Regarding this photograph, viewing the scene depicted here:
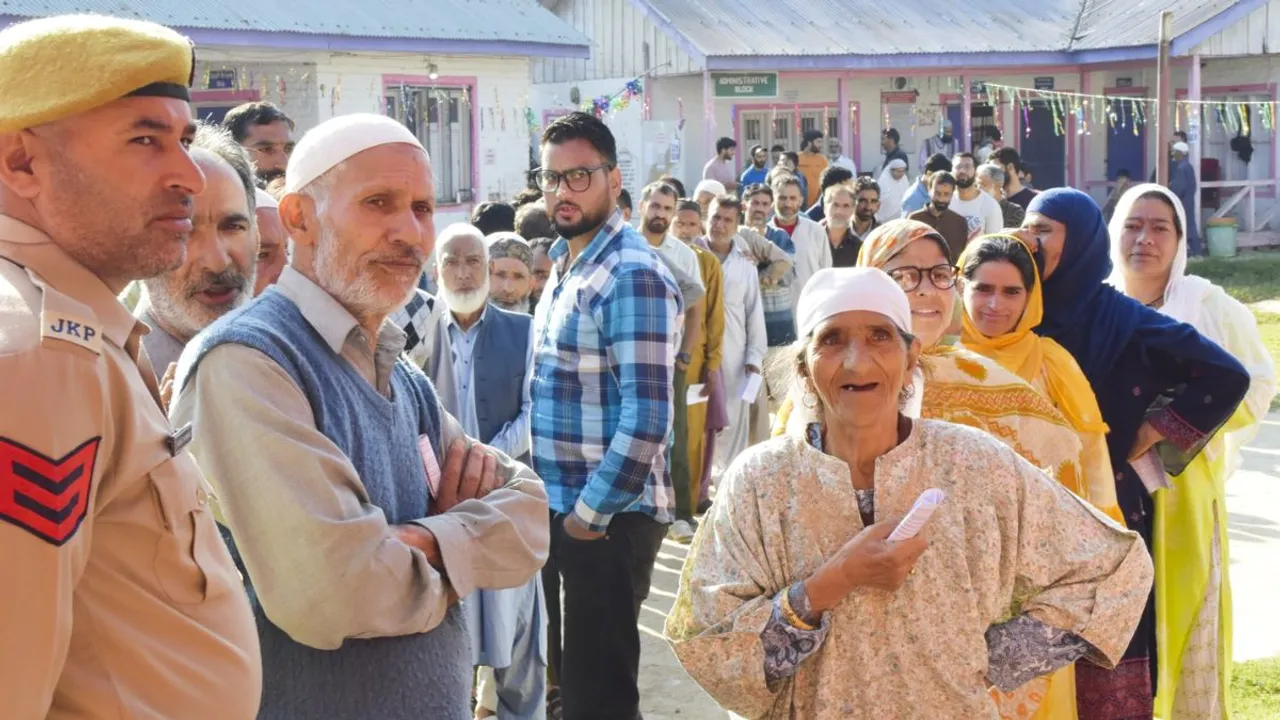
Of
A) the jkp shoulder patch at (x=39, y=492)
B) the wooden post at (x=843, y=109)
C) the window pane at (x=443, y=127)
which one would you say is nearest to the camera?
the jkp shoulder patch at (x=39, y=492)

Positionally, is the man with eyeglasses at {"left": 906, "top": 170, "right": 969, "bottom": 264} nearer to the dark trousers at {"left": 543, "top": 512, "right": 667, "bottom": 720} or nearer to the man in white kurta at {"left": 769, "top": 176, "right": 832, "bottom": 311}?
the man in white kurta at {"left": 769, "top": 176, "right": 832, "bottom": 311}

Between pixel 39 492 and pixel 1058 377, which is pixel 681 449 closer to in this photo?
pixel 1058 377

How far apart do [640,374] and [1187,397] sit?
1818mm

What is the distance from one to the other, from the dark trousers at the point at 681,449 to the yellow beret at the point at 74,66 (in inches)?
251

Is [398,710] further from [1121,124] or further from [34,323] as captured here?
[1121,124]

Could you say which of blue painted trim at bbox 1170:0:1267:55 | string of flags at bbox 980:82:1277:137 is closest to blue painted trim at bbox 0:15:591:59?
string of flags at bbox 980:82:1277:137

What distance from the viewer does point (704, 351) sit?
8734mm

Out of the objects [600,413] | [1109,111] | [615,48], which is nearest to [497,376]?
[600,413]

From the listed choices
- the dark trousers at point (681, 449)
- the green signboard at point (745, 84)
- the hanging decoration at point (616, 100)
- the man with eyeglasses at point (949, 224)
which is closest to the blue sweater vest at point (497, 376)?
the dark trousers at point (681, 449)

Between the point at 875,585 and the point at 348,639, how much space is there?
1.08 m

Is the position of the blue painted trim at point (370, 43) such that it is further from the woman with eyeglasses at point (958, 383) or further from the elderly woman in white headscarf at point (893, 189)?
the woman with eyeglasses at point (958, 383)

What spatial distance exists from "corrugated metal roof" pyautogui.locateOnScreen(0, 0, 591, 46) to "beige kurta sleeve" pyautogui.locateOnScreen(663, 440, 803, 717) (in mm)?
10122

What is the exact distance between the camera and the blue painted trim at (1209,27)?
78.2 feet

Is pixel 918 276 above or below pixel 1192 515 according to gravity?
above
